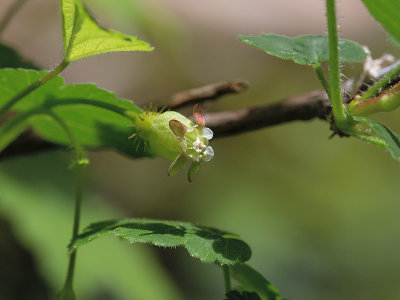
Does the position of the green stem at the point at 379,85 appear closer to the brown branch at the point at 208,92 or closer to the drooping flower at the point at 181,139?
the drooping flower at the point at 181,139

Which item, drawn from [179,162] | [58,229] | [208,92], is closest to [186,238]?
[179,162]

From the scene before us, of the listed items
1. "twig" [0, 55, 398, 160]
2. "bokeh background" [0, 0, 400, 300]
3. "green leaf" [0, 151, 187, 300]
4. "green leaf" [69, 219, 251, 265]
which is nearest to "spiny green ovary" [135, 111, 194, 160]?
"green leaf" [69, 219, 251, 265]

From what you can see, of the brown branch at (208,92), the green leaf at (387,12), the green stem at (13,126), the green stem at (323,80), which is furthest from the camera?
the brown branch at (208,92)

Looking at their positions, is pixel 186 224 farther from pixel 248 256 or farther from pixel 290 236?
pixel 290 236

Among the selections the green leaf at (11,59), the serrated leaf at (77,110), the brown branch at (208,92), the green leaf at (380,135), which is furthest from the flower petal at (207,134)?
the green leaf at (11,59)

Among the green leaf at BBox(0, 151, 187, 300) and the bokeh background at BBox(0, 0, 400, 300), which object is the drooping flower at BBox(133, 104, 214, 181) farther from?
the bokeh background at BBox(0, 0, 400, 300)

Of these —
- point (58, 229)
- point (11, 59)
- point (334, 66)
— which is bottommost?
point (334, 66)

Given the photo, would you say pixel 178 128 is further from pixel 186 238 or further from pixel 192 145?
pixel 186 238
